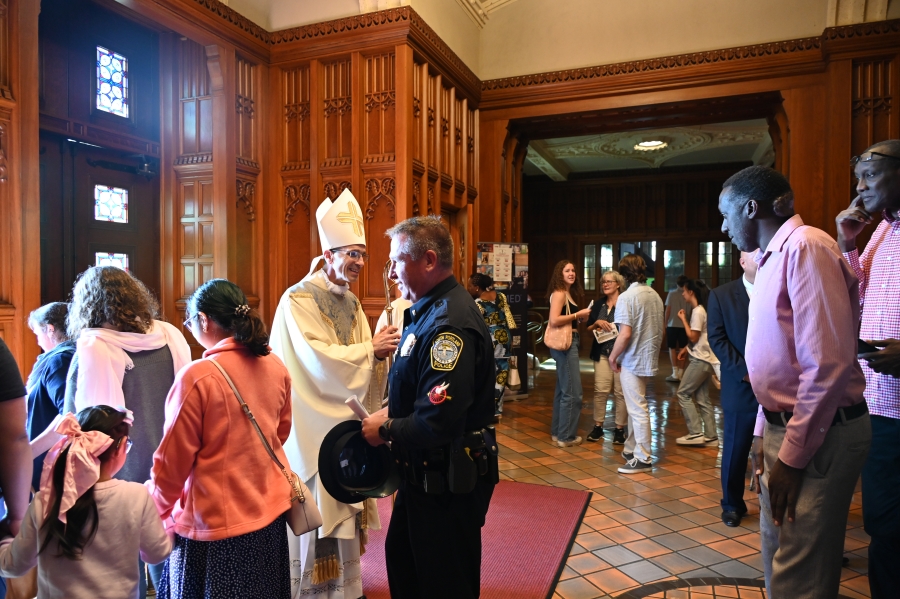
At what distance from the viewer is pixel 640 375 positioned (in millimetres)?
4465

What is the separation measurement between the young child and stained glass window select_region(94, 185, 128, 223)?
13.6 feet

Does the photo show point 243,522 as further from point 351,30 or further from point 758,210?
point 351,30

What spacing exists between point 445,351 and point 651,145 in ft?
33.5

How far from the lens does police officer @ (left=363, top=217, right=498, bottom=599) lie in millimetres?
1679

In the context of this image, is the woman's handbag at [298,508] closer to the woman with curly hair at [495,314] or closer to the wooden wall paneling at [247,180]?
the wooden wall paneling at [247,180]

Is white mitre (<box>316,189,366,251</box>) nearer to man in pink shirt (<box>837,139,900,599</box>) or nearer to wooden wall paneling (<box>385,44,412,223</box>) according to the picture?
man in pink shirt (<box>837,139,900,599</box>)

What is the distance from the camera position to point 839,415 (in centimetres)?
160

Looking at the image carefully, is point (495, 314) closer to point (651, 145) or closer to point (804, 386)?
point (804, 386)

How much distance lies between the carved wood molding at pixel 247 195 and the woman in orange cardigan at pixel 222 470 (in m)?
3.69

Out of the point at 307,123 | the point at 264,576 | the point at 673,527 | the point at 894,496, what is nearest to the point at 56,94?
the point at 307,123

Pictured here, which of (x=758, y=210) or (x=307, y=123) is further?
(x=307, y=123)

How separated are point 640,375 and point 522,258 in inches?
121

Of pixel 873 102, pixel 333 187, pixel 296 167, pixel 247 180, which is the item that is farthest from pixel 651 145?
pixel 247 180

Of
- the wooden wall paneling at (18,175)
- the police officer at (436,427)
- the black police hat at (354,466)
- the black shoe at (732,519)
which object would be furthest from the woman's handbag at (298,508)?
the black shoe at (732,519)
